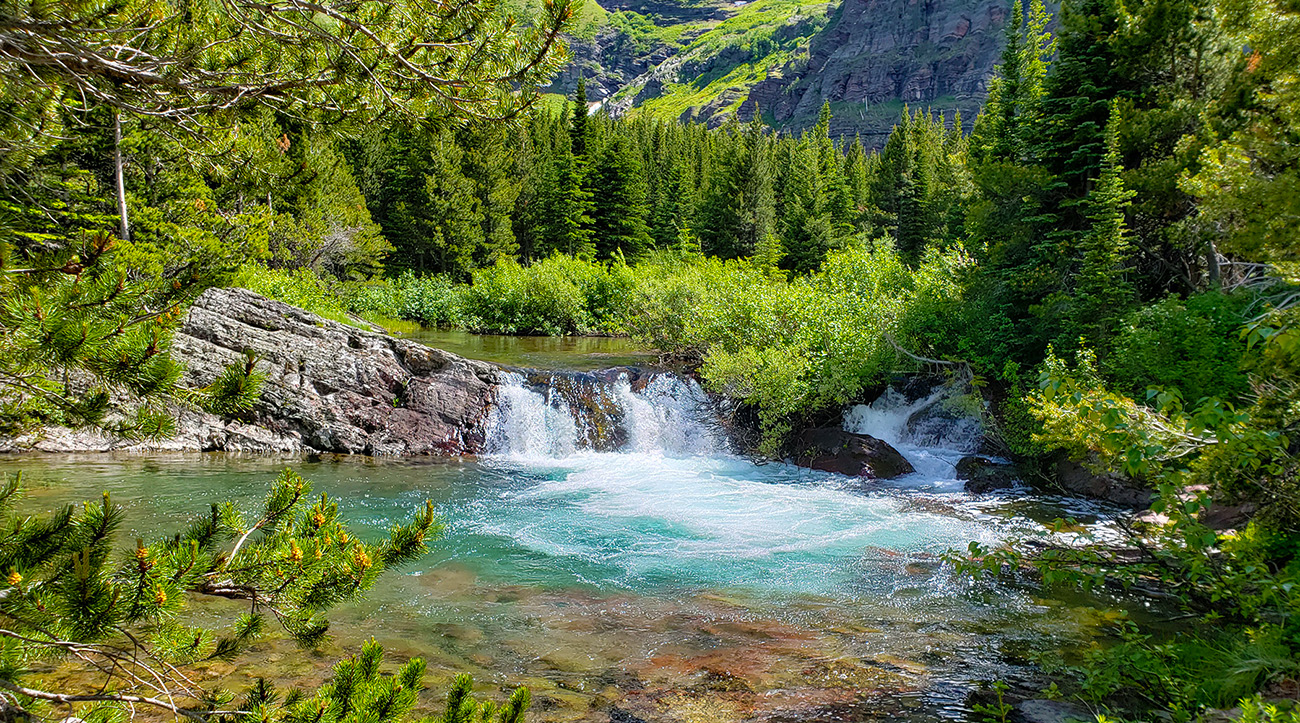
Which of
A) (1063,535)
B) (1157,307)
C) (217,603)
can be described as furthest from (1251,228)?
(217,603)

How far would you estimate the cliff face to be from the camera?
458 feet

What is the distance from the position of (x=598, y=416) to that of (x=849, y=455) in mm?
5796

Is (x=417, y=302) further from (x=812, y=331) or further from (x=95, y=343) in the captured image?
(x=95, y=343)

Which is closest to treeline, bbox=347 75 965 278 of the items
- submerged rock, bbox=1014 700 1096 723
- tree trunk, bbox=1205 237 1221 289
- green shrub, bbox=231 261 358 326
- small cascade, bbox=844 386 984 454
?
green shrub, bbox=231 261 358 326

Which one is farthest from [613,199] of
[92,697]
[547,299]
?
[92,697]

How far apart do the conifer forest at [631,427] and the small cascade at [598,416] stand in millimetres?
86

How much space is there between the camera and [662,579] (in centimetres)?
877

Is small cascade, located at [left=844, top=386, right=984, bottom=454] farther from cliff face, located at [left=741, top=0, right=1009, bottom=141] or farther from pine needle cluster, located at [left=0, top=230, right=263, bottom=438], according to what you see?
cliff face, located at [left=741, top=0, right=1009, bottom=141]

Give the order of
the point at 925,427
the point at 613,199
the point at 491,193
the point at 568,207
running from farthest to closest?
the point at 613,199
the point at 568,207
the point at 491,193
the point at 925,427

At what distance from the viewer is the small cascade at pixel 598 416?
51.2 ft

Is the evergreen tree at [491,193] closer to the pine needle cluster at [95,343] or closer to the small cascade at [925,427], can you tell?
the small cascade at [925,427]

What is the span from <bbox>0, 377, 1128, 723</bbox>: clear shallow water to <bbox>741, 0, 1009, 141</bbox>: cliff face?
142 m

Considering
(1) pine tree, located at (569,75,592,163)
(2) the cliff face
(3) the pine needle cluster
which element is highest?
(2) the cliff face

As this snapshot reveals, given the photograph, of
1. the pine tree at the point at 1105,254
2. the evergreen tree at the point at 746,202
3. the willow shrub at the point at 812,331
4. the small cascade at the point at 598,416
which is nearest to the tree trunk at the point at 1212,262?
the pine tree at the point at 1105,254
